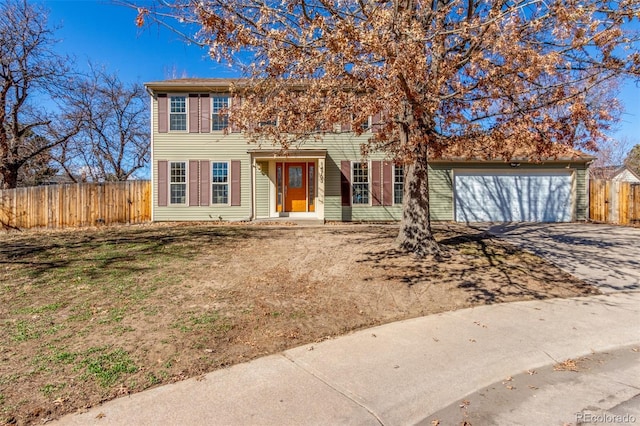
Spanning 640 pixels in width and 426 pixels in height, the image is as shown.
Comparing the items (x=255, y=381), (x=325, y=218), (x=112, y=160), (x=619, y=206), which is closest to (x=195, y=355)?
(x=255, y=381)

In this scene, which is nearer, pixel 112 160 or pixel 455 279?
pixel 455 279

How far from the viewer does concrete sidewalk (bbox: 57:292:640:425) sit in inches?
115

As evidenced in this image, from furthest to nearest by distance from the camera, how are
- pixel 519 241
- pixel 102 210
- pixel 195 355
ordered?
1. pixel 102 210
2. pixel 519 241
3. pixel 195 355

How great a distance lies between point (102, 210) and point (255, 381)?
44.7ft

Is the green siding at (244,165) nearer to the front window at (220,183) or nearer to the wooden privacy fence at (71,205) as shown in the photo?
the front window at (220,183)

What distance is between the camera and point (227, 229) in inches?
468

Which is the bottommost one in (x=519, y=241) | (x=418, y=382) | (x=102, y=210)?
(x=418, y=382)

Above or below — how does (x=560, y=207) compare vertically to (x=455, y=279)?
above

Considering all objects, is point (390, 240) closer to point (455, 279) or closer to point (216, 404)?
point (455, 279)

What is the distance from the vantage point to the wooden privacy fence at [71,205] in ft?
45.5

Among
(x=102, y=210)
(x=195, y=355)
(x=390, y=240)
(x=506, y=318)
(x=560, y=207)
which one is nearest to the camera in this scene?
(x=195, y=355)

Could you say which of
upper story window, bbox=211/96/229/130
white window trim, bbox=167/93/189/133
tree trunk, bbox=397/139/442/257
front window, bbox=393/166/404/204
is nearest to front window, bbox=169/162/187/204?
white window trim, bbox=167/93/189/133

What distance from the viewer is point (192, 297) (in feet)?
18.5

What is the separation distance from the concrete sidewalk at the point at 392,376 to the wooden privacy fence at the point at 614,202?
43.9ft
